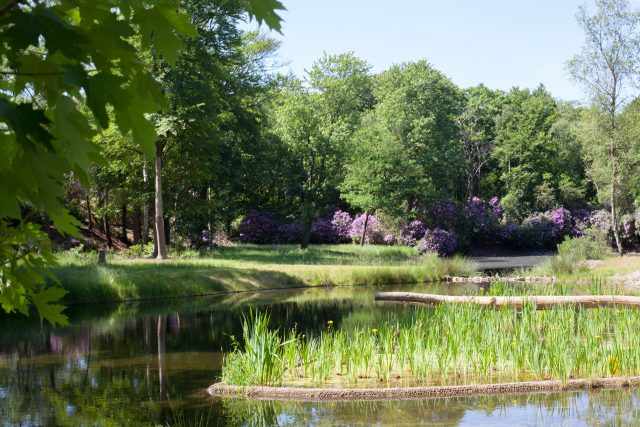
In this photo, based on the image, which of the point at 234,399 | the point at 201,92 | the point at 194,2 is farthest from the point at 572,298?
the point at 194,2

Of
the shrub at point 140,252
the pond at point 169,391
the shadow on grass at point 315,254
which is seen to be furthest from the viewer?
the shadow on grass at point 315,254

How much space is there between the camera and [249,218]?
1481 inches

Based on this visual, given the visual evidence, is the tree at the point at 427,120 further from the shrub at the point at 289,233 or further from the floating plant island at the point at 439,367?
the floating plant island at the point at 439,367

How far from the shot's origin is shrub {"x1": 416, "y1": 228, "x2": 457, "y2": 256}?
34750 millimetres

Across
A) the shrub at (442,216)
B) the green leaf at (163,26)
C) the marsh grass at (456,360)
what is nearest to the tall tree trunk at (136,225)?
the shrub at (442,216)

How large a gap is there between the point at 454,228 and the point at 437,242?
2978 mm

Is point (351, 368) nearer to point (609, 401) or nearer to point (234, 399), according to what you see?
point (234, 399)

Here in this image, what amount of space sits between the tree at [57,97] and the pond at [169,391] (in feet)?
6.42

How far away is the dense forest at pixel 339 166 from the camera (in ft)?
83.4

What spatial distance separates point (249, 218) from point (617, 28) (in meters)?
20.9

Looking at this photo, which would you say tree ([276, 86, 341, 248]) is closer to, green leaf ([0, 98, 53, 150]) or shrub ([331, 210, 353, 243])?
shrub ([331, 210, 353, 243])

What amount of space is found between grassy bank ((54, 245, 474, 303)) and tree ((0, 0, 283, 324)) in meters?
16.3

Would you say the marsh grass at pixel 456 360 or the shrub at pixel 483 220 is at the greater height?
the shrub at pixel 483 220

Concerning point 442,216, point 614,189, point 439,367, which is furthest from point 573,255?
point 439,367
